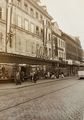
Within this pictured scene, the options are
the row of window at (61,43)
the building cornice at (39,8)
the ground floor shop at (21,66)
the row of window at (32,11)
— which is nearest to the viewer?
the ground floor shop at (21,66)

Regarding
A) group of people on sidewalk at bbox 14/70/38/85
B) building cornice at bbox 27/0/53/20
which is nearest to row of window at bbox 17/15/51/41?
building cornice at bbox 27/0/53/20

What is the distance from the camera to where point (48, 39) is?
2384 inches

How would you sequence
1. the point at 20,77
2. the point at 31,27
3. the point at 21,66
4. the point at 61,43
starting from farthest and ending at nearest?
1. the point at 61,43
2. the point at 31,27
3. the point at 21,66
4. the point at 20,77

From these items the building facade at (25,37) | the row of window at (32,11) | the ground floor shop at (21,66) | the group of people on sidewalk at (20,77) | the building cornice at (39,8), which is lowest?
the group of people on sidewalk at (20,77)

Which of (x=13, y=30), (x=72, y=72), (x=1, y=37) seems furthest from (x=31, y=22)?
(x=72, y=72)

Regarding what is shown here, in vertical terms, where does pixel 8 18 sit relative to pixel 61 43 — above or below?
above

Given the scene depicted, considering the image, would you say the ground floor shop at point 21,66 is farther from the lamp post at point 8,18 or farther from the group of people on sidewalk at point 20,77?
the lamp post at point 8,18

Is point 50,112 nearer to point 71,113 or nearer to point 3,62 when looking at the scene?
point 71,113

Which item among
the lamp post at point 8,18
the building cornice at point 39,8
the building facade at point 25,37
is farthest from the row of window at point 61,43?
the lamp post at point 8,18

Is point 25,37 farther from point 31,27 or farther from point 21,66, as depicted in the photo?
point 21,66

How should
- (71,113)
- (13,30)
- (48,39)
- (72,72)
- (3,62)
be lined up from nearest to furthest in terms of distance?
(71,113), (3,62), (13,30), (48,39), (72,72)

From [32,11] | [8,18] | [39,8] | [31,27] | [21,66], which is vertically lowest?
[21,66]

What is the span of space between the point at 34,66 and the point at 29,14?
820 cm

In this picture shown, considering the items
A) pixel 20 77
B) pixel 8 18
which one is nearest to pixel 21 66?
pixel 20 77
